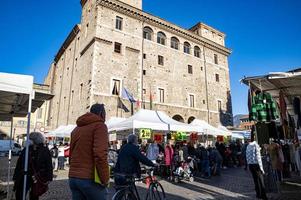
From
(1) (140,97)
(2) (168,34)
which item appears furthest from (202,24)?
(1) (140,97)

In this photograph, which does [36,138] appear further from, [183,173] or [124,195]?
[183,173]

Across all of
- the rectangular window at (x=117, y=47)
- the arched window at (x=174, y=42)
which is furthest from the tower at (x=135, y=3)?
the rectangular window at (x=117, y=47)

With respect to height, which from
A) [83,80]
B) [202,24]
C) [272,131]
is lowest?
[272,131]

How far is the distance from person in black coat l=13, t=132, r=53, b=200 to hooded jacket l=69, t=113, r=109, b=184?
2026 mm

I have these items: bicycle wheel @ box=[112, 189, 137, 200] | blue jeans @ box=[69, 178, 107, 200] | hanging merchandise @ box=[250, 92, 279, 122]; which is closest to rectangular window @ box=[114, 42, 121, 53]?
hanging merchandise @ box=[250, 92, 279, 122]

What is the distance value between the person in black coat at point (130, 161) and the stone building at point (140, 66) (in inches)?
556

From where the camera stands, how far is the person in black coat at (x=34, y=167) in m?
4.49

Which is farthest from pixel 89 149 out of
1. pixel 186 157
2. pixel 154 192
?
pixel 186 157

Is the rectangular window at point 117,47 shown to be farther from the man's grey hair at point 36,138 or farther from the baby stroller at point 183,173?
the man's grey hair at point 36,138

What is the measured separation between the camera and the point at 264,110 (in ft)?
24.3

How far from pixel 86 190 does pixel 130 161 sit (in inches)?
81.8

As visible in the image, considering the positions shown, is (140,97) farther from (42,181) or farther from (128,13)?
(42,181)

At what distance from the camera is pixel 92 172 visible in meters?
2.68

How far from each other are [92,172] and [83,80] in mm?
18998
